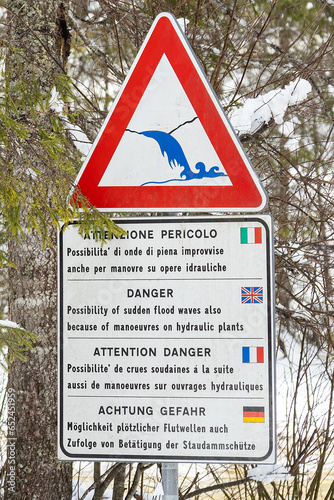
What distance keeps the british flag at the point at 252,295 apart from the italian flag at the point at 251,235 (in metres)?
0.14

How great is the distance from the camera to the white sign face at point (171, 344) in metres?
1.53

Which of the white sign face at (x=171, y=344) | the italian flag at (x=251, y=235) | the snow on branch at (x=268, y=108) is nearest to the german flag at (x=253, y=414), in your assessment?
the white sign face at (x=171, y=344)

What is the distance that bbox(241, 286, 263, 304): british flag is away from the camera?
156cm

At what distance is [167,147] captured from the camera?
163 centimetres

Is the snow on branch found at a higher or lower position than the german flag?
higher

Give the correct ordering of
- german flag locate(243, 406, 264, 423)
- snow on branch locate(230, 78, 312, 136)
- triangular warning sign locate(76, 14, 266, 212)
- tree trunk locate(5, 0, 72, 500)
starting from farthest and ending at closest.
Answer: snow on branch locate(230, 78, 312, 136) → tree trunk locate(5, 0, 72, 500) → triangular warning sign locate(76, 14, 266, 212) → german flag locate(243, 406, 264, 423)

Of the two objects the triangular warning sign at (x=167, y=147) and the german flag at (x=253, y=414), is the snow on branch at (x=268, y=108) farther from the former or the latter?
the german flag at (x=253, y=414)

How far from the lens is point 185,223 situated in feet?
5.29

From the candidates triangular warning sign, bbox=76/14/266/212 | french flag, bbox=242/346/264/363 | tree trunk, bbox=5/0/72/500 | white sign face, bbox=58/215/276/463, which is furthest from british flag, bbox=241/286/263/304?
tree trunk, bbox=5/0/72/500

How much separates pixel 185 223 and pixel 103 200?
0.28m

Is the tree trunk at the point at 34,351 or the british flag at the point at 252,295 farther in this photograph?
the tree trunk at the point at 34,351

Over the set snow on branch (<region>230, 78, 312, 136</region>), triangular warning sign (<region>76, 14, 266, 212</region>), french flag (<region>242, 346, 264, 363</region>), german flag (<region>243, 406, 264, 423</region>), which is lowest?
german flag (<region>243, 406, 264, 423</region>)

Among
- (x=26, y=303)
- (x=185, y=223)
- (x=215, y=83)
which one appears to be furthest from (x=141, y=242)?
(x=215, y=83)

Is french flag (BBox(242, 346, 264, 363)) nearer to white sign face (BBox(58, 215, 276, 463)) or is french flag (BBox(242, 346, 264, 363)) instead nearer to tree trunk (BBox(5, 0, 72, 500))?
white sign face (BBox(58, 215, 276, 463))
